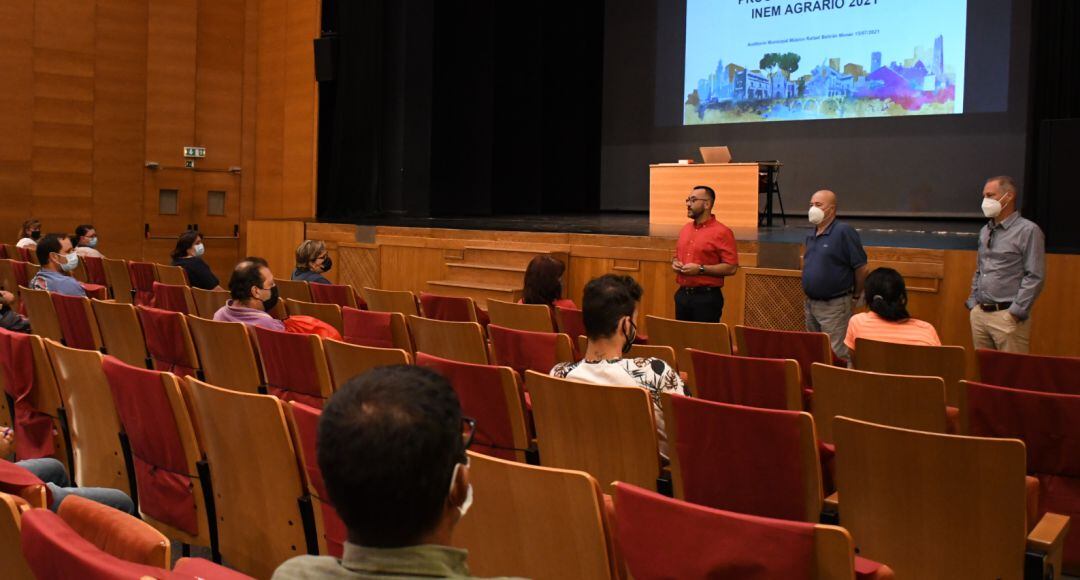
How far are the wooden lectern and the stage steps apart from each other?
1.81 m

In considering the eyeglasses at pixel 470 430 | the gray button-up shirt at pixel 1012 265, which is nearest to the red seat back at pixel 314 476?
the eyeglasses at pixel 470 430

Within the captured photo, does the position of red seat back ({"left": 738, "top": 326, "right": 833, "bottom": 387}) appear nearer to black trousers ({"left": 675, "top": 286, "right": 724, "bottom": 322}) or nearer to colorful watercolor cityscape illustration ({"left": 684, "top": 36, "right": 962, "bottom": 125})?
black trousers ({"left": 675, "top": 286, "right": 724, "bottom": 322})

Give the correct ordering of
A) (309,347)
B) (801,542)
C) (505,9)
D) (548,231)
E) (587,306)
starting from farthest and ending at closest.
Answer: (505,9) → (548,231) → (309,347) → (587,306) → (801,542)

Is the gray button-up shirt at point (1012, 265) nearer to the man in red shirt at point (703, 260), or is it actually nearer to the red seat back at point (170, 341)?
the man in red shirt at point (703, 260)

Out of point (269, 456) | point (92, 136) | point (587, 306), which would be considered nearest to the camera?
point (269, 456)

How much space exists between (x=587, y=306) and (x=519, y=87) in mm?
12326

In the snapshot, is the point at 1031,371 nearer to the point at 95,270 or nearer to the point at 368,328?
the point at 368,328

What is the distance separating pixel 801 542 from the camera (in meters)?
1.85

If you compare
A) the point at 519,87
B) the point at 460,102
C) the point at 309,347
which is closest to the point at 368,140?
the point at 460,102

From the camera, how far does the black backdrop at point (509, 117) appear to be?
45.1 feet

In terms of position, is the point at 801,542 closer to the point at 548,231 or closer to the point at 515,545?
the point at 515,545

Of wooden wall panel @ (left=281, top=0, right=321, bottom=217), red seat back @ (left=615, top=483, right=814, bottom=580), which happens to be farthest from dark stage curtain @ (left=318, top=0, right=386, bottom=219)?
red seat back @ (left=615, top=483, right=814, bottom=580)

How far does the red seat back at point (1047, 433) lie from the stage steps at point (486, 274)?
5.75 m

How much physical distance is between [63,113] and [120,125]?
73cm
